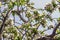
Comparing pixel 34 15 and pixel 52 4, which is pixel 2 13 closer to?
pixel 34 15

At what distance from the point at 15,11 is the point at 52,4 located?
1.91 metres

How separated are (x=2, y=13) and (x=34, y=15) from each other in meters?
1.72

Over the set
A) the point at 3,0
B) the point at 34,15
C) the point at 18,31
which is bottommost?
the point at 18,31

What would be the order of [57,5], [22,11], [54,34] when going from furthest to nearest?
[22,11] < [57,5] < [54,34]

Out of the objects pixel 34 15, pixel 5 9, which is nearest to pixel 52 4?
pixel 34 15

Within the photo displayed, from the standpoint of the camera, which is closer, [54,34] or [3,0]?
[54,34]

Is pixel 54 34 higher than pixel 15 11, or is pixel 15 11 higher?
pixel 15 11

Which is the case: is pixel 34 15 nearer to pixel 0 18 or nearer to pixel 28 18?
pixel 28 18

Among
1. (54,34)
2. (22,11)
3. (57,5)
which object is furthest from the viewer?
(22,11)

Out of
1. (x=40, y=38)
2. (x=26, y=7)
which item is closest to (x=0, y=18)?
(x=26, y=7)

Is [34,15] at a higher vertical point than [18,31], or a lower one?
higher

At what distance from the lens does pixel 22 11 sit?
1260 centimetres

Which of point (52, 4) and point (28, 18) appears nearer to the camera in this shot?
point (52, 4)

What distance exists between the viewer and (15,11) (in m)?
12.2
